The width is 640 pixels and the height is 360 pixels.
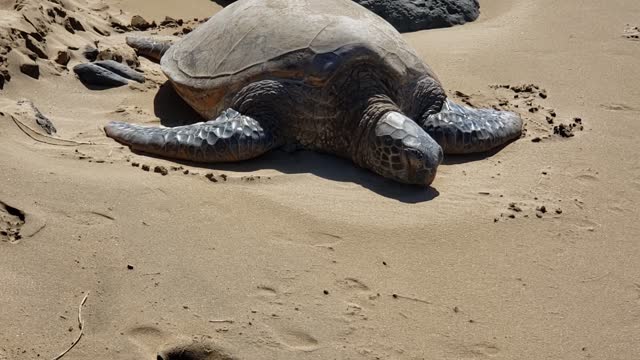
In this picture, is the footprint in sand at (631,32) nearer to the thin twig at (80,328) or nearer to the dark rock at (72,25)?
the dark rock at (72,25)

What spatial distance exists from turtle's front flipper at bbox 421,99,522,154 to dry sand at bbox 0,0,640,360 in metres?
0.11

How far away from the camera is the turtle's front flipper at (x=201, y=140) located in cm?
509

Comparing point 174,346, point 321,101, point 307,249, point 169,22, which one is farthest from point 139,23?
point 174,346

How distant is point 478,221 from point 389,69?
150 centimetres

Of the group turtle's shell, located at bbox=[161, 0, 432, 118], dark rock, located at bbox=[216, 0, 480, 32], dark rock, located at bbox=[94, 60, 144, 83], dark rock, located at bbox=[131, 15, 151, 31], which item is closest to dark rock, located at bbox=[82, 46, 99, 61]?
dark rock, located at bbox=[94, 60, 144, 83]

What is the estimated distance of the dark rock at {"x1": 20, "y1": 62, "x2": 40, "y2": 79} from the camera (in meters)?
5.94

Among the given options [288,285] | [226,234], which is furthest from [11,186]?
[288,285]

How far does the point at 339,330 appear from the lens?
3414mm

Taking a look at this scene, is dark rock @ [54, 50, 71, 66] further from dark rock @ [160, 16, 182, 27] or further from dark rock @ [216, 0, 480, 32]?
dark rock @ [216, 0, 480, 32]

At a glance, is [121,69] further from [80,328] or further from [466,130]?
[80,328]

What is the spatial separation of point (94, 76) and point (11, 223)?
2.96 metres

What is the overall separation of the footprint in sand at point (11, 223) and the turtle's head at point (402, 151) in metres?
2.36

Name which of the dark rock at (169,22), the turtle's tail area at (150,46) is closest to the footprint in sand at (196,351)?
the turtle's tail area at (150,46)

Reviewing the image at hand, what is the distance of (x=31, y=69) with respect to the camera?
599 cm
